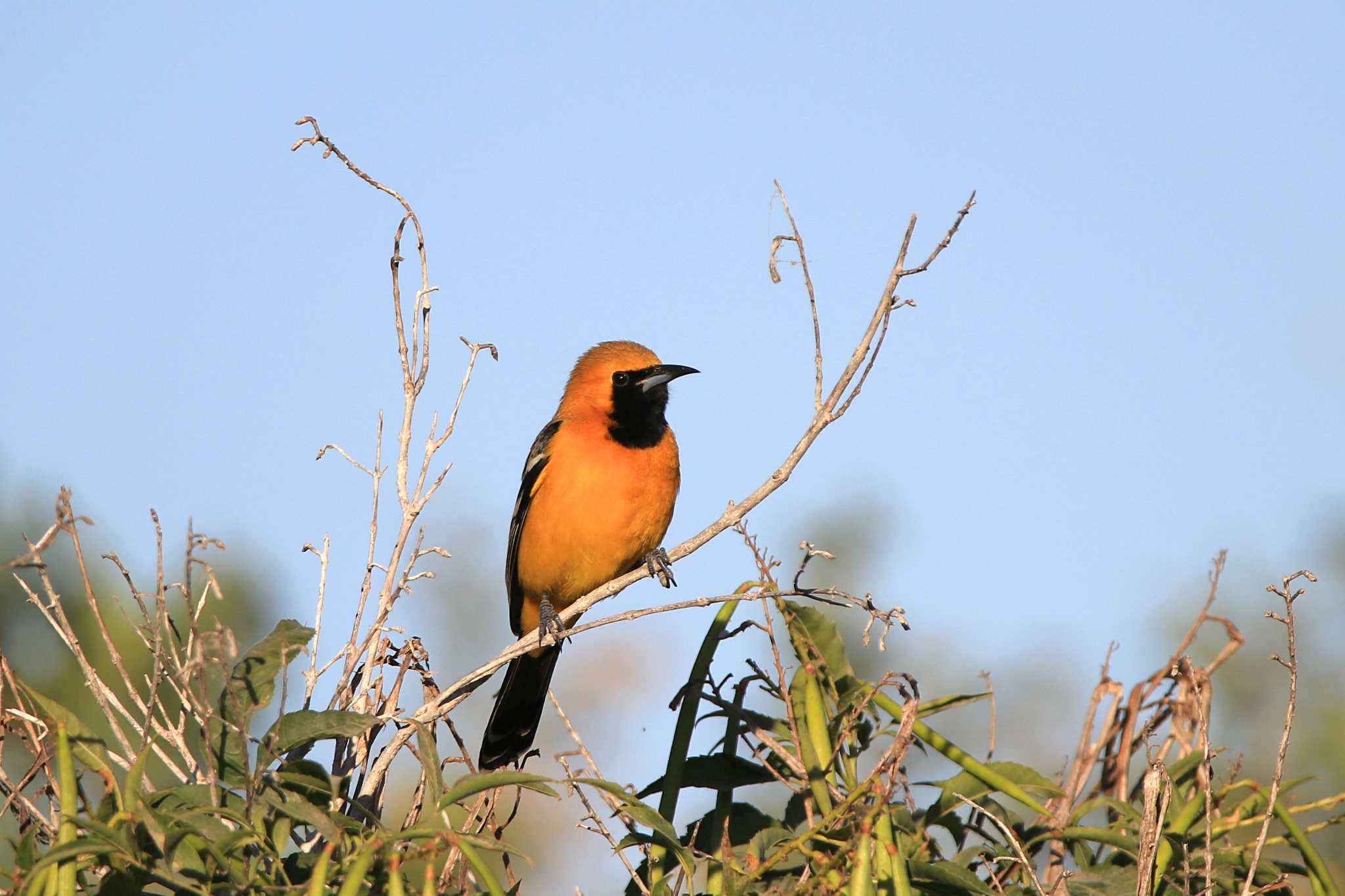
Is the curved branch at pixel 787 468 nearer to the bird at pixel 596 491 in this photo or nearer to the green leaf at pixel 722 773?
the green leaf at pixel 722 773

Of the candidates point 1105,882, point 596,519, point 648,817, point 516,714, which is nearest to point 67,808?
point 648,817

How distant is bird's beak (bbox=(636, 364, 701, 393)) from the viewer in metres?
5.89

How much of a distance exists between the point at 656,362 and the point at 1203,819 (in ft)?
13.4

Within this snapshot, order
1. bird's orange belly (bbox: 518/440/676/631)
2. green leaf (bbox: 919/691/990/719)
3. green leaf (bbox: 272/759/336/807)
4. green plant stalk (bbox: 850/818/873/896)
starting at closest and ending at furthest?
1. green plant stalk (bbox: 850/818/873/896)
2. green leaf (bbox: 272/759/336/807)
3. green leaf (bbox: 919/691/990/719)
4. bird's orange belly (bbox: 518/440/676/631)

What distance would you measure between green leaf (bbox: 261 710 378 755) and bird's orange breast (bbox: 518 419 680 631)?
359 cm

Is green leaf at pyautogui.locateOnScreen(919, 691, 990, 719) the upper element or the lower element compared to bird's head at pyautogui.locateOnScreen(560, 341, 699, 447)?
lower

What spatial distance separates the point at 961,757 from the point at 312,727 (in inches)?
41.4

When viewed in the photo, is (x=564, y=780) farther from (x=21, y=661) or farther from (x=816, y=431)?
(x=21, y=661)

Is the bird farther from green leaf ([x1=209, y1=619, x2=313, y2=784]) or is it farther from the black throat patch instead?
green leaf ([x1=209, y1=619, x2=313, y2=784])

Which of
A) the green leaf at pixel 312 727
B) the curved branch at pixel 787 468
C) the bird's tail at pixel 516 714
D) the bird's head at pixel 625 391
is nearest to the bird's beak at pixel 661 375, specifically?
the bird's head at pixel 625 391

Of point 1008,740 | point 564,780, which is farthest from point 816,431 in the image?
point 1008,740

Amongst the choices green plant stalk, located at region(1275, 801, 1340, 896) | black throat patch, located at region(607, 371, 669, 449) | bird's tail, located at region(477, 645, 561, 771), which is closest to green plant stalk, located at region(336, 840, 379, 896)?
green plant stalk, located at region(1275, 801, 1340, 896)

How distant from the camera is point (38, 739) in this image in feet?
7.17

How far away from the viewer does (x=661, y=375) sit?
5902 mm
